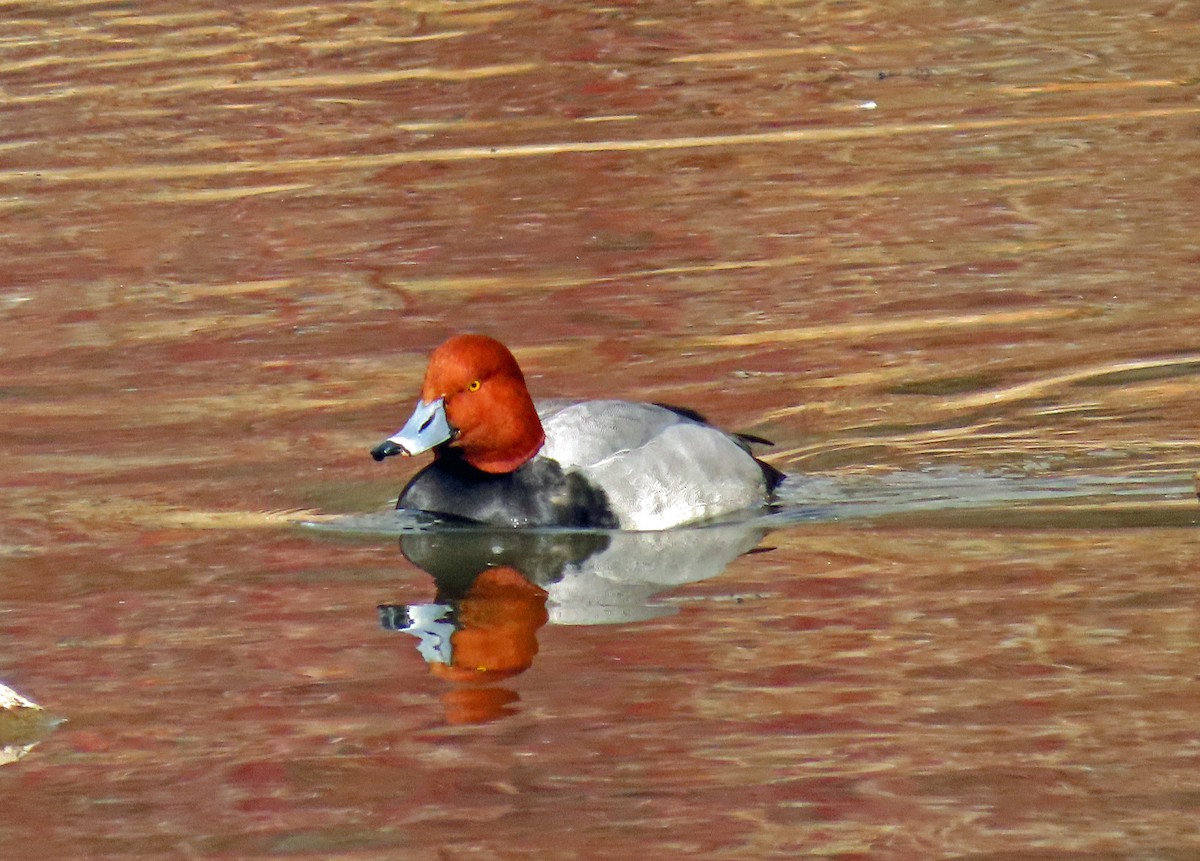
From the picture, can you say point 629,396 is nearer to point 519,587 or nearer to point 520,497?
point 520,497

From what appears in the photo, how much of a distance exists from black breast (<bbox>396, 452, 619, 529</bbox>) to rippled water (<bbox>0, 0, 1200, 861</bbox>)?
0.11m

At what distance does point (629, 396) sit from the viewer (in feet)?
30.5

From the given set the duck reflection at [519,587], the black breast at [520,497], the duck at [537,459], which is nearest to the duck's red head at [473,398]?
the duck at [537,459]

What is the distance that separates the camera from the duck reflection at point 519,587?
6.04 m

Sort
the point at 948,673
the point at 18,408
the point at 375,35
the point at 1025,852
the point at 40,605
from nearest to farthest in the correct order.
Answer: the point at 1025,852 < the point at 948,673 < the point at 40,605 < the point at 18,408 < the point at 375,35

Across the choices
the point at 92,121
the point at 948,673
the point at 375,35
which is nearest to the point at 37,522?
the point at 948,673

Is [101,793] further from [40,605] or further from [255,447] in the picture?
[255,447]

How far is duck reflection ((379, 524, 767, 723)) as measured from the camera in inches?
238

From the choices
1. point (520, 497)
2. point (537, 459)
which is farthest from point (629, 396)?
point (520, 497)

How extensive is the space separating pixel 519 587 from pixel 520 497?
2.37ft

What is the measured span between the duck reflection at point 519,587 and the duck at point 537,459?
0.10m

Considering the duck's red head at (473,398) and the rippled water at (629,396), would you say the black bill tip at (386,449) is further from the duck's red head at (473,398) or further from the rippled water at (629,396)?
the rippled water at (629,396)

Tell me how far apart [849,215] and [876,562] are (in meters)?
5.61

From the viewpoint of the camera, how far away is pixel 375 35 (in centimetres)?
1867
